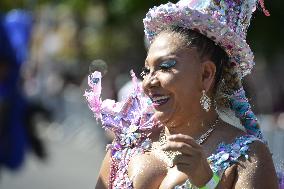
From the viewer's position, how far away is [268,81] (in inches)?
958

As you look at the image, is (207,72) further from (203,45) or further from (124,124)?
(124,124)

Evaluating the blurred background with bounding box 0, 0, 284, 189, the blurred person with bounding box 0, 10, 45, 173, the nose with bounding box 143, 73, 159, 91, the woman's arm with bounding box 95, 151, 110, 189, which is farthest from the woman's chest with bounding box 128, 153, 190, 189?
the blurred person with bounding box 0, 10, 45, 173

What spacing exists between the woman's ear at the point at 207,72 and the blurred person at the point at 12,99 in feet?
23.5

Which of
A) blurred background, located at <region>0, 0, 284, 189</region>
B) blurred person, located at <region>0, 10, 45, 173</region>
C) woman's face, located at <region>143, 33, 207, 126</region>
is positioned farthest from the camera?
blurred background, located at <region>0, 0, 284, 189</region>

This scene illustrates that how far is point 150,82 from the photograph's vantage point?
353 centimetres

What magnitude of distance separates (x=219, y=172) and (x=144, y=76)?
471 millimetres

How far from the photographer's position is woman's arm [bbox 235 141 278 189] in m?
3.38

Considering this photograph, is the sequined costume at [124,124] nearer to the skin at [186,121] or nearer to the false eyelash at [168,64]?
the skin at [186,121]

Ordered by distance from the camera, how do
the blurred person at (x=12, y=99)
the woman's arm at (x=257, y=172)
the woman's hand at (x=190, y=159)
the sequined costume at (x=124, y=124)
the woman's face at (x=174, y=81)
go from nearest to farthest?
the woman's hand at (x=190, y=159)
the woman's arm at (x=257, y=172)
the woman's face at (x=174, y=81)
the sequined costume at (x=124, y=124)
the blurred person at (x=12, y=99)

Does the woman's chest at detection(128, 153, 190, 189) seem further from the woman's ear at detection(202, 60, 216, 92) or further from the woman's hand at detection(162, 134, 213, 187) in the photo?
the woman's ear at detection(202, 60, 216, 92)

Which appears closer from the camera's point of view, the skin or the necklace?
the skin

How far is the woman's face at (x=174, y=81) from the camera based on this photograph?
11.5 feet

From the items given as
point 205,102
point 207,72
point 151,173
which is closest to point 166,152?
point 151,173

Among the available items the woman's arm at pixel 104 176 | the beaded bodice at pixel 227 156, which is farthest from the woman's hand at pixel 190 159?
the woman's arm at pixel 104 176
